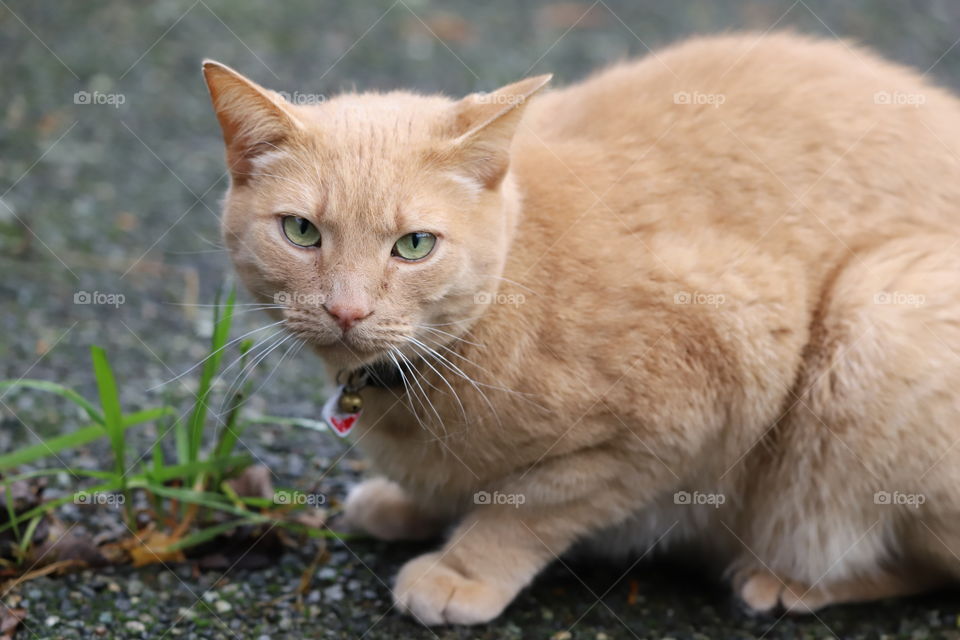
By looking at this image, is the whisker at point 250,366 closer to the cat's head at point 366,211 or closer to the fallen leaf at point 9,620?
the cat's head at point 366,211

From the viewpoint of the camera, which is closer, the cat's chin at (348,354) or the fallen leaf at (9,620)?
the cat's chin at (348,354)

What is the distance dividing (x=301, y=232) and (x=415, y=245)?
0.90 ft

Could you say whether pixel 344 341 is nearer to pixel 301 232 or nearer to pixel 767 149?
pixel 301 232

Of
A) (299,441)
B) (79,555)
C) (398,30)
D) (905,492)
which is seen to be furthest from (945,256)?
(398,30)

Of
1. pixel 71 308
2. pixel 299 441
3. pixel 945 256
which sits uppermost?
pixel 945 256

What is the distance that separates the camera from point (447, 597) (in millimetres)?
2783

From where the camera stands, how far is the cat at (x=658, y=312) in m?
2.46

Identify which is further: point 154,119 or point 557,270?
point 154,119

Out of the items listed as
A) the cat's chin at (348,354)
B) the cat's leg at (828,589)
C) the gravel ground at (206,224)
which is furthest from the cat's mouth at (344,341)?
the cat's leg at (828,589)

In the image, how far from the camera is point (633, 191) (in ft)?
9.23

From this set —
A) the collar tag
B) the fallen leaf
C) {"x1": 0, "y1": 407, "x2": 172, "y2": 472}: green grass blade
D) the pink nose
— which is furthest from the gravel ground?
the pink nose

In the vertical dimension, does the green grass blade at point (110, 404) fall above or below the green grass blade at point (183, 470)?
above

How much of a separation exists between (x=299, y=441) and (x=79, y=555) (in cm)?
95

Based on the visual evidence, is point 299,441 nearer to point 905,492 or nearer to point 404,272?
point 404,272
